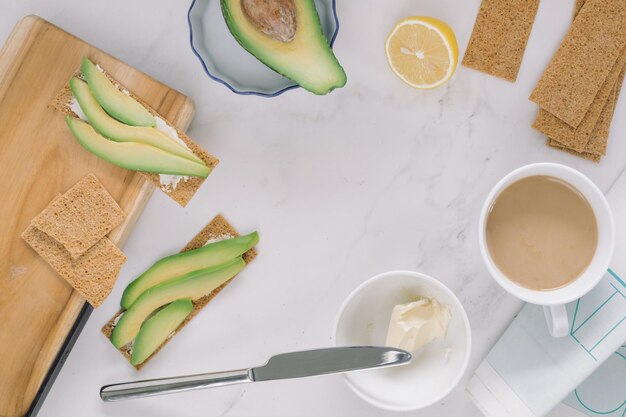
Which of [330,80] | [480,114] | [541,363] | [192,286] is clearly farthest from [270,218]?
[541,363]

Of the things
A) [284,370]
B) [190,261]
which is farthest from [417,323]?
[190,261]

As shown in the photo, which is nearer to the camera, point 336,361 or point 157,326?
point 336,361

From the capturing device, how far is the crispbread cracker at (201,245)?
1.32m

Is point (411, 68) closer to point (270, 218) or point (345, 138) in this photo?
point (345, 138)

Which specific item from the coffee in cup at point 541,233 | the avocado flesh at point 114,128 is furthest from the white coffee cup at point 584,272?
the avocado flesh at point 114,128

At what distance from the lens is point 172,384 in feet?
4.11

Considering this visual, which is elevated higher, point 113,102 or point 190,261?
point 113,102

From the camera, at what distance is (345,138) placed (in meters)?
1.31

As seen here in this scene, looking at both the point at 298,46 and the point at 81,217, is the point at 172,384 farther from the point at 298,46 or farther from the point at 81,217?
the point at 298,46

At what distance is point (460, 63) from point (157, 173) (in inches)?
21.4

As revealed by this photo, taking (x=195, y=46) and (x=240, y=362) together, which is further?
(x=240, y=362)

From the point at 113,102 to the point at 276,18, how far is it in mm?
312

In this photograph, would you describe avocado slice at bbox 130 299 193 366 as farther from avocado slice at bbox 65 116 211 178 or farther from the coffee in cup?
the coffee in cup

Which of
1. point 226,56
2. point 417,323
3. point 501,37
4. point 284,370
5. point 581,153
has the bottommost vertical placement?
point 284,370
